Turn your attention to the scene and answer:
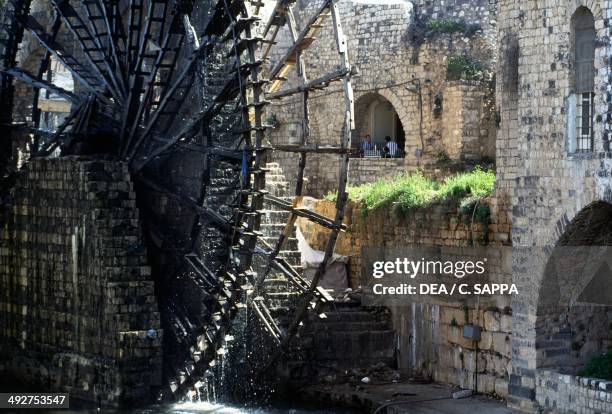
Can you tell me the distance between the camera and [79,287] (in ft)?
49.1

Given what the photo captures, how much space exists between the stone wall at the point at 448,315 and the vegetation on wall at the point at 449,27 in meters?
4.16

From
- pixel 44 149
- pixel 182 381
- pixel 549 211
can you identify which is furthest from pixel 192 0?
pixel 549 211

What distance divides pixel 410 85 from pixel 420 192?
513cm

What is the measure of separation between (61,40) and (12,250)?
457 cm

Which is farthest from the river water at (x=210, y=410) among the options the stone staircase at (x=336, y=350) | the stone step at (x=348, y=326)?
the stone step at (x=348, y=326)

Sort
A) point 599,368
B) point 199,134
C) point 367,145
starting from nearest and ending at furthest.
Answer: point 599,368 < point 199,134 < point 367,145

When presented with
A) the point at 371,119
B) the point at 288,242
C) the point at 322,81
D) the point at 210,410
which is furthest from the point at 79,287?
the point at 371,119

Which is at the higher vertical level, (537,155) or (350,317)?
(537,155)

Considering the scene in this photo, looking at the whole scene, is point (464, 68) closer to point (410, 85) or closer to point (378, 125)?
point (410, 85)

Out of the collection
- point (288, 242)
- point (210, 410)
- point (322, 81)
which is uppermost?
point (322, 81)

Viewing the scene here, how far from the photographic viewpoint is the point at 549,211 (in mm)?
12328

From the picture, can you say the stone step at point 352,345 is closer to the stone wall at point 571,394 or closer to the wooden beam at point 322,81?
the wooden beam at point 322,81

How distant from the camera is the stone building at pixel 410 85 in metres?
19.1

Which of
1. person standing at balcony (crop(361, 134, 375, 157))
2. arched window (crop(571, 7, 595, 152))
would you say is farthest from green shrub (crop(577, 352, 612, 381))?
person standing at balcony (crop(361, 134, 375, 157))
